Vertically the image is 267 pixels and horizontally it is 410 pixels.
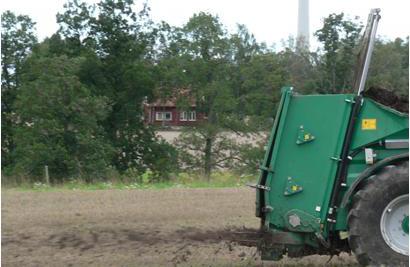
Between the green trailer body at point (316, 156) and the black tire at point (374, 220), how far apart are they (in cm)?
18

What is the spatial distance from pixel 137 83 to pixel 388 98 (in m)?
31.0

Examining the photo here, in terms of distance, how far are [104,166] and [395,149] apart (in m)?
24.7

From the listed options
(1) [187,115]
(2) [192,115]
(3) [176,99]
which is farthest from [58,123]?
(1) [187,115]

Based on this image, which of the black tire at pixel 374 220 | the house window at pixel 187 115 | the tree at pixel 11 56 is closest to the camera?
the black tire at pixel 374 220

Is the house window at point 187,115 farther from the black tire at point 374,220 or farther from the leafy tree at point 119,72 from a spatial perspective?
the black tire at point 374,220

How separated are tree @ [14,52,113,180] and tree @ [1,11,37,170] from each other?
91.6 inches

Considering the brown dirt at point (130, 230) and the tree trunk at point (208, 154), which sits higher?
the brown dirt at point (130, 230)

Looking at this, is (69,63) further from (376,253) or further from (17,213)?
(376,253)

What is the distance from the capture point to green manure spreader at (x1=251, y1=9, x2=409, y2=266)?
16.7 feet

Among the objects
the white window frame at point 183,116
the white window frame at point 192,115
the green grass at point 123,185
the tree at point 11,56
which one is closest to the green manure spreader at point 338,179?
the green grass at point 123,185

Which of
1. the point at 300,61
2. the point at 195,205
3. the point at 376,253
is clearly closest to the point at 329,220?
the point at 376,253

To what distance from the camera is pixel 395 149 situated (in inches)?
210

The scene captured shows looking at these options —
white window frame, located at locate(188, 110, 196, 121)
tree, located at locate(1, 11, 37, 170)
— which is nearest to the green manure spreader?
tree, located at locate(1, 11, 37, 170)

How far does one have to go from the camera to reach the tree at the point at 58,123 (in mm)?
28141
